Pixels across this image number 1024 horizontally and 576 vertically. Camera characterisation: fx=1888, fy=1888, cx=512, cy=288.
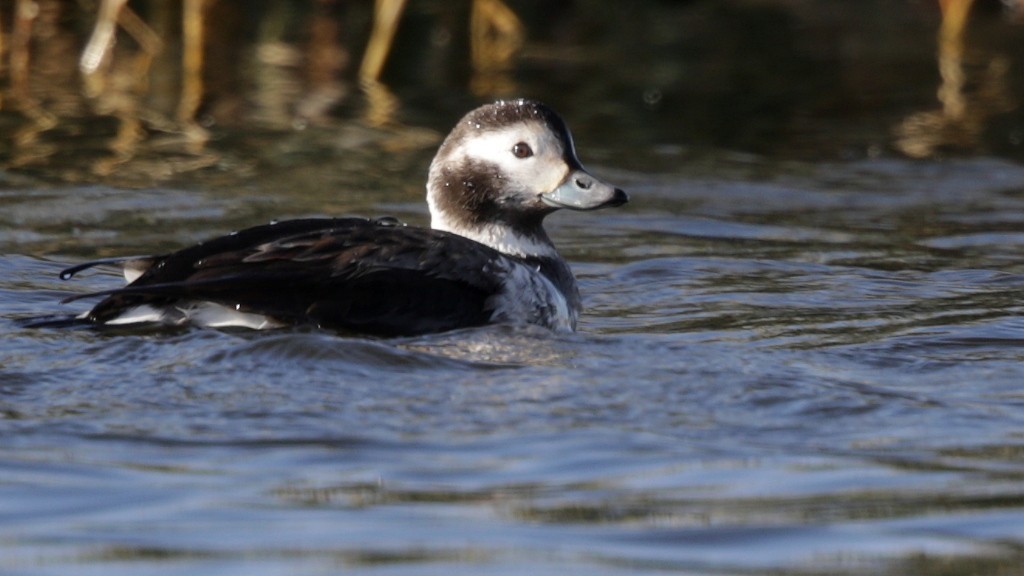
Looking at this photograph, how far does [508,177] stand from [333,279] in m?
1.23

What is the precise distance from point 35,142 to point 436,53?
5247 millimetres

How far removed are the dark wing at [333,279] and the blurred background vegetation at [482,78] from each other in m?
4.00

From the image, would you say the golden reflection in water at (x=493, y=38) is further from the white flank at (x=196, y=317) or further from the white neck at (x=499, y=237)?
the white flank at (x=196, y=317)

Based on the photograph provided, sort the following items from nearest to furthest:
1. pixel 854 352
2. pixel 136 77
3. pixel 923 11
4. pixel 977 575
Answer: pixel 977 575, pixel 854 352, pixel 136 77, pixel 923 11

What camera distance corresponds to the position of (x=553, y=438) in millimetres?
5160

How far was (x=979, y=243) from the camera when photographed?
9.21 metres

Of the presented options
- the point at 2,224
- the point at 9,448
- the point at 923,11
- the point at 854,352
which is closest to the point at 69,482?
the point at 9,448

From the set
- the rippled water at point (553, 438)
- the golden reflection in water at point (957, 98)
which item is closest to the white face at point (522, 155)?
the rippled water at point (553, 438)

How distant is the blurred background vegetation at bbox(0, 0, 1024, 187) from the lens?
Answer: 11.6 m

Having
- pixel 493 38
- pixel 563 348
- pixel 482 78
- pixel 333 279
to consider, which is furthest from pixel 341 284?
pixel 493 38

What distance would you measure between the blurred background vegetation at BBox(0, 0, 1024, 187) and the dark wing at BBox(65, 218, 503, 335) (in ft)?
13.1

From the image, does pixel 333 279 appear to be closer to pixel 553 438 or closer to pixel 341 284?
pixel 341 284

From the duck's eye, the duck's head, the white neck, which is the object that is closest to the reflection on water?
the white neck

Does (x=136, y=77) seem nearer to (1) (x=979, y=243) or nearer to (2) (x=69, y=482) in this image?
(1) (x=979, y=243)
